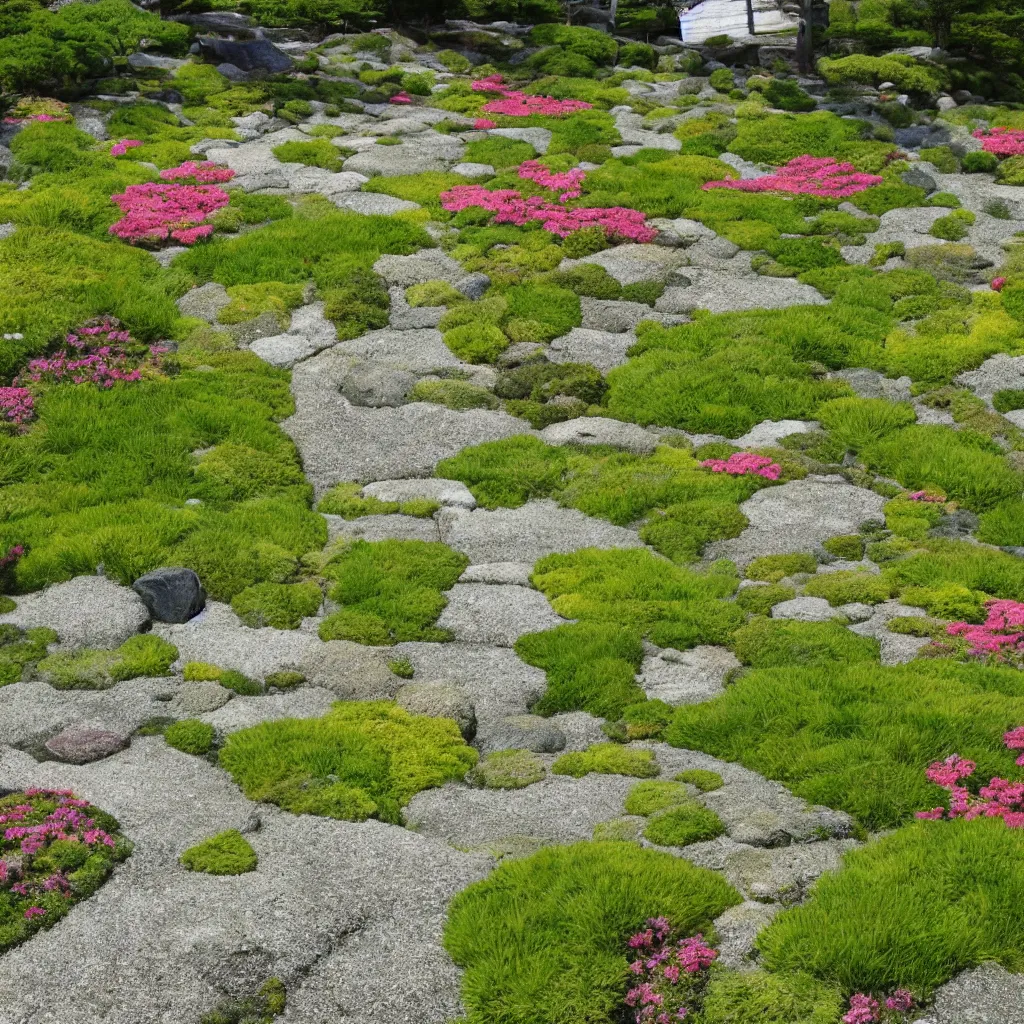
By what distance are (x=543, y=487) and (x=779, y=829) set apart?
9.95 meters

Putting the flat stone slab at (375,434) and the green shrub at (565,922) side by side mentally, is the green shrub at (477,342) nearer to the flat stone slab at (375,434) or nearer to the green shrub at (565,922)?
the flat stone slab at (375,434)

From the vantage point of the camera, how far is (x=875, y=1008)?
29.8 ft

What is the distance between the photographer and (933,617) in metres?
16.0

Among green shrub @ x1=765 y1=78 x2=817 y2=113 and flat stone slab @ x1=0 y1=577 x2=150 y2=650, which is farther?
green shrub @ x1=765 y1=78 x2=817 y2=113

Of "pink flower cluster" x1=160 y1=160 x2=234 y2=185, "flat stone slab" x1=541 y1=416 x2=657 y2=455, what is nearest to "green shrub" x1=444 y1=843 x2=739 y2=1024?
"flat stone slab" x1=541 y1=416 x2=657 y2=455

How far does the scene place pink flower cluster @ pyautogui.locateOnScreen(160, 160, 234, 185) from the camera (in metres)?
32.5

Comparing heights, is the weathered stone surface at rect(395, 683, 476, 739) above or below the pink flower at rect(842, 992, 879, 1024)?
below

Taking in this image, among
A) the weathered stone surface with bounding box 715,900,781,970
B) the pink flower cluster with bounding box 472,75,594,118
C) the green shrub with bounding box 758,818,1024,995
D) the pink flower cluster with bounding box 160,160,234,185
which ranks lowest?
the weathered stone surface with bounding box 715,900,781,970

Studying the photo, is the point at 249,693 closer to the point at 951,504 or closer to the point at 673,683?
the point at 673,683

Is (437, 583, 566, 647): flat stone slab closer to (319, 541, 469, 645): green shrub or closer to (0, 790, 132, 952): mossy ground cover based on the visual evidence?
(319, 541, 469, 645): green shrub

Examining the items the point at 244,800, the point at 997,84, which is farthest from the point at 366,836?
the point at 997,84

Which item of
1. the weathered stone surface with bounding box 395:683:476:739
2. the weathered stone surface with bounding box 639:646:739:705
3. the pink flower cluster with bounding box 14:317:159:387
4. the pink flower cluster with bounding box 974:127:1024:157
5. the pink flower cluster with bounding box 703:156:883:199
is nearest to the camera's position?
the weathered stone surface with bounding box 395:683:476:739

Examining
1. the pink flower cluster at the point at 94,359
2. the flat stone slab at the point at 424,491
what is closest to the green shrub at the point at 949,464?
the flat stone slab at the point at 424,491

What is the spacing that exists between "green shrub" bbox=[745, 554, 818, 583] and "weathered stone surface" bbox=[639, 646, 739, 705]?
2.17 metres
